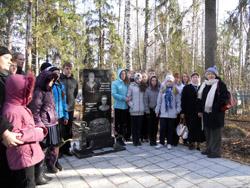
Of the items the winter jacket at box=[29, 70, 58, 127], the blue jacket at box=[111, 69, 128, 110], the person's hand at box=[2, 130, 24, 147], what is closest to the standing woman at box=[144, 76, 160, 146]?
the blue jacket at box=[111, 69, 128, 110]

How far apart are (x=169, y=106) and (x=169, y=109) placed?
8 centimetres

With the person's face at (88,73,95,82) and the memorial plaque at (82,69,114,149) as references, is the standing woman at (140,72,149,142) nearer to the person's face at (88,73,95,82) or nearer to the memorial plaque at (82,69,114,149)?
the memorial plaque at (82,69,114,149)

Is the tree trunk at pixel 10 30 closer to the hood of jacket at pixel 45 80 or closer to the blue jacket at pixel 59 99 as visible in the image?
the blue jacket at pixel 59 99

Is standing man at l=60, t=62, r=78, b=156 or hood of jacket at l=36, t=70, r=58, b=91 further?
standing man at l=60, t=62, r=78, b=156

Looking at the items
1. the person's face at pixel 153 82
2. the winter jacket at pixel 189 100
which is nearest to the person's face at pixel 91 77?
the person's face at pixel 153 82

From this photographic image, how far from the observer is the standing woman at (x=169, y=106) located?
22.8 ft

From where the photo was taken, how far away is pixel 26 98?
9.57ft

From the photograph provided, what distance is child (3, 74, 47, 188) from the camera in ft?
9.18

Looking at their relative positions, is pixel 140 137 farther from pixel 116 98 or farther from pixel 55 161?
pixel 55 161

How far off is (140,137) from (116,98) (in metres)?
1.39

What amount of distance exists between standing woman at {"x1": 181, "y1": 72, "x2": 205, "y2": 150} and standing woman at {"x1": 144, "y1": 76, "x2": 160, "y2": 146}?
2.59 ft

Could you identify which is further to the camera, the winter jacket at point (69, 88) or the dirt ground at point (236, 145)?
the dirt ground at point (236, 145)

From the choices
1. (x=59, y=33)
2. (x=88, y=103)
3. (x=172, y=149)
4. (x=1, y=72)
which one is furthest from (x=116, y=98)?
(x=59, y=33)

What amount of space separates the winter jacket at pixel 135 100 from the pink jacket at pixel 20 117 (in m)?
4.36
